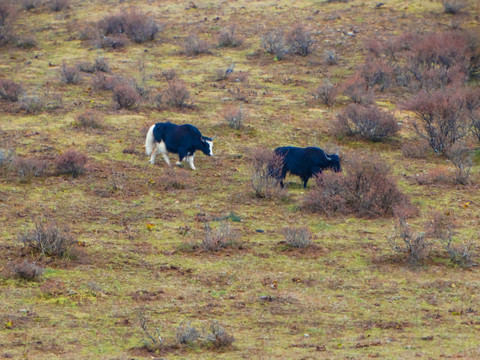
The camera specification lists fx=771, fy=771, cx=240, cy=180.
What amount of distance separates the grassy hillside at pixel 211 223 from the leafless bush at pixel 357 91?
0.25 metres

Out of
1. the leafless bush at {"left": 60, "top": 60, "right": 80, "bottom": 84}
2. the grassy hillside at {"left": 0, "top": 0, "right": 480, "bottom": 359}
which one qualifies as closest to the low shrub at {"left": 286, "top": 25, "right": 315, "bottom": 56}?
the grassy hillside at {"left": 0, "top": 0, "right": 480, "bottom": 359}

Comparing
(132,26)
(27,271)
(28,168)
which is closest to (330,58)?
(132,26)

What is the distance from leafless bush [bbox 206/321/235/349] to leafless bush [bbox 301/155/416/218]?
18.6 feet

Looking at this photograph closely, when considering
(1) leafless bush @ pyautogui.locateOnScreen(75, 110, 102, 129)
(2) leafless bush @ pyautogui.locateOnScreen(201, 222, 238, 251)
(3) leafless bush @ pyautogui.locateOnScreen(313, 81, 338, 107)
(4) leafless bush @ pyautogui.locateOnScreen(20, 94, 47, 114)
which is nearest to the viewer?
(2) leafless bush @ pyautogui.locateOnScreen(201, 222, 238, 251)

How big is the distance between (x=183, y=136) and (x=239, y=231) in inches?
166

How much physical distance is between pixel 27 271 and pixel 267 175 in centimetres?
578

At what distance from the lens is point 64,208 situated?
13.1 m

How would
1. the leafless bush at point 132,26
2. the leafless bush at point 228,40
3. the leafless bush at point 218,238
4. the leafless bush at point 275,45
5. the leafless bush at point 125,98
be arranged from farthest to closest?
1. the leafless bush at point 132,26
2. the leafless bush at point 228,40
3. the leafless bush at point 275,45
4. the leafless bush at point 125,98
5. the leafless bush at point 218,238

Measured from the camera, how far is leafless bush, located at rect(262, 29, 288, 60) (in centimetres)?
2623

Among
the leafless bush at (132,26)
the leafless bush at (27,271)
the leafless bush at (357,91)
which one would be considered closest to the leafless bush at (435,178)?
the leafless bush at (357,91)

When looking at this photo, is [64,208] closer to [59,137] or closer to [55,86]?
[59,137]

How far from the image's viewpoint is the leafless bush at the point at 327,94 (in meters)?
21.4

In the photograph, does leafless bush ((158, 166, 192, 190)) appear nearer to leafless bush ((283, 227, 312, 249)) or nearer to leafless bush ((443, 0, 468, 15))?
leafless bush ((283, 227, 312, 249))

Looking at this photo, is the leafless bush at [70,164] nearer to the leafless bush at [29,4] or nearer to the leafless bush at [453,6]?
the leafless bush at [453,6]
